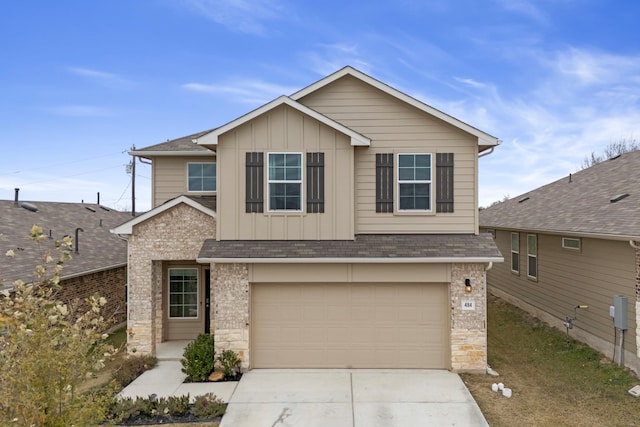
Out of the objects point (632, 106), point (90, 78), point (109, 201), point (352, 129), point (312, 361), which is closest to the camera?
A: point (312, 361)

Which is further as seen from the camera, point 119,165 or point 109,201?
point 109,201

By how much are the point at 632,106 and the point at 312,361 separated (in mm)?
28907

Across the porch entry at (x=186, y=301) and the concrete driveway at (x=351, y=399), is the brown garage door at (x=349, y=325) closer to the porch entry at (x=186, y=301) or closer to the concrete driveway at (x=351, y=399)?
the concrete driveway at (x=351, y=399)

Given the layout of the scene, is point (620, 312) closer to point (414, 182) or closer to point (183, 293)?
point (414, 182)

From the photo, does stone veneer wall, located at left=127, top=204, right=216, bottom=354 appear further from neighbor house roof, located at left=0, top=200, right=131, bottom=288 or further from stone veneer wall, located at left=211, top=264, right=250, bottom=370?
neighbor house roof, located at left=0, top=200, right=131, bottom=288

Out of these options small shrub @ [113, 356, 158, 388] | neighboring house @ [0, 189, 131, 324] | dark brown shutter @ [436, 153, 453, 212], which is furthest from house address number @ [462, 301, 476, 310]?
neighboring house @ [0, 189, 131, 324]

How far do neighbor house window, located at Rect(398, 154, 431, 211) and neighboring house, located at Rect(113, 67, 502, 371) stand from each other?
0.03 metres

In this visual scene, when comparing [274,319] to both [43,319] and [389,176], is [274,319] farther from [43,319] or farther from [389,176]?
[43,319]

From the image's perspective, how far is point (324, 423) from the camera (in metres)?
6.86

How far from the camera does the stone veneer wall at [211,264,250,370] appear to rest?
9.20 metres

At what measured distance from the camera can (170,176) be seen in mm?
12188

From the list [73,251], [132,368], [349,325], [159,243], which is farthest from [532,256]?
[73,251]

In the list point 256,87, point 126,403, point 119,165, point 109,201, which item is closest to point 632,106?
point 256,87

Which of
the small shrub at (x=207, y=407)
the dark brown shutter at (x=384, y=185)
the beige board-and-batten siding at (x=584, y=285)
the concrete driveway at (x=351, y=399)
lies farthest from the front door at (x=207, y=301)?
the beige board-and-batten siding at (x=584, y=285)
